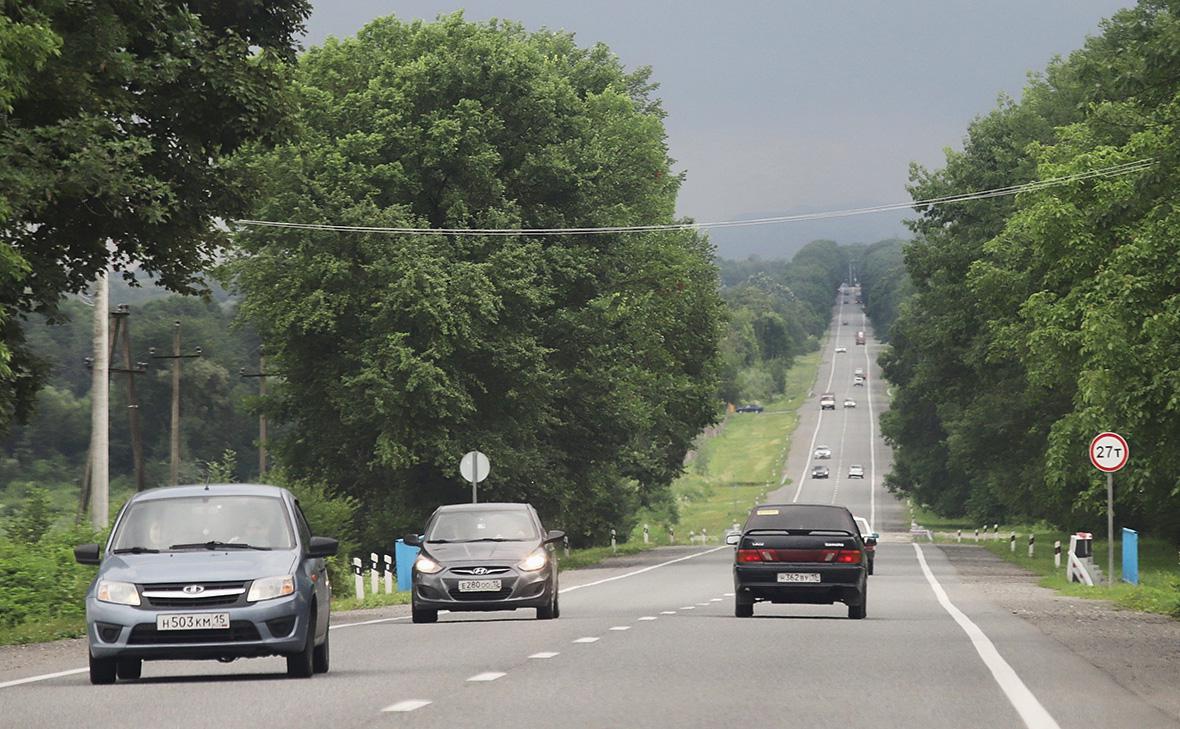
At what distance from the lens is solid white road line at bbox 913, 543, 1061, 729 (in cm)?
1188

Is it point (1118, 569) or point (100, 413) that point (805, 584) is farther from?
point (1118, 569)

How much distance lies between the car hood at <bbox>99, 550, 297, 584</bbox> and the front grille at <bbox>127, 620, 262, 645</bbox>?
1.16ft

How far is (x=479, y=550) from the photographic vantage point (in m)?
25.8

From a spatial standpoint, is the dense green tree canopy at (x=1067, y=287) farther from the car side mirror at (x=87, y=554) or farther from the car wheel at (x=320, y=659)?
the car side mirror at (x=87, y=554)

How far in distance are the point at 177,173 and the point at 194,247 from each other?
3.71ft

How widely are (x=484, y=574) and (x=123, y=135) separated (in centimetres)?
697

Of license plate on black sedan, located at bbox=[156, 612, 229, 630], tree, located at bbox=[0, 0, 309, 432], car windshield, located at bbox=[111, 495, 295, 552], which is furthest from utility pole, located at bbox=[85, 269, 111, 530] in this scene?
license plate on black sedan, located at bbox=[156, 612, 229, 630]

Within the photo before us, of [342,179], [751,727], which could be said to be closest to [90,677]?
[751,727]

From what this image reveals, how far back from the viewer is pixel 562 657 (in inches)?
699

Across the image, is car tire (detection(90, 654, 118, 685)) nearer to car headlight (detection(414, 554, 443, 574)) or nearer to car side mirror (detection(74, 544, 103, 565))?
car side mirror (detection(74, 544, 103, 565))

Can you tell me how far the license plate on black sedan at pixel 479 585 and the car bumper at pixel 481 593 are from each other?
0.04 meters

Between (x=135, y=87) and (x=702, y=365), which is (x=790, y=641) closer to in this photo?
(x=135, y=87)

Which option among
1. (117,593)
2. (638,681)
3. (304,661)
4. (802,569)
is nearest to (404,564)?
(802,569)

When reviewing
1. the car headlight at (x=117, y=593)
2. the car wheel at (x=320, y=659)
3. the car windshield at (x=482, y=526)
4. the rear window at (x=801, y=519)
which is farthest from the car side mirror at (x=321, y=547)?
the rear window at (x=801, y=519)
